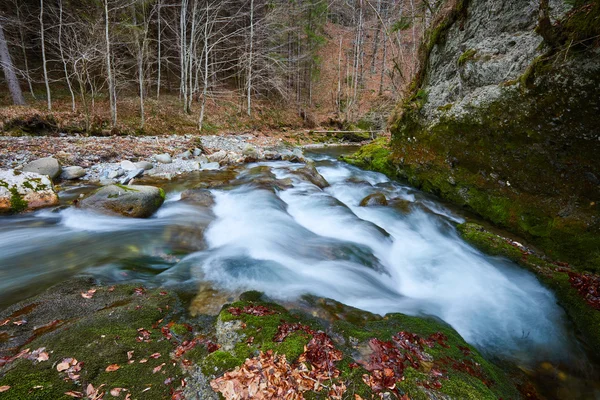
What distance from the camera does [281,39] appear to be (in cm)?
2606

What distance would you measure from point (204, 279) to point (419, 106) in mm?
7738

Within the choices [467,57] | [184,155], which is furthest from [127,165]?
[467,57]

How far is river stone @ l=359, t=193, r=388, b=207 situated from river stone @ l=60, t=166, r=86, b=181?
7862mm

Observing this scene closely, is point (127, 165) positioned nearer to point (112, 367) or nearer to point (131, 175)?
point (131, 175)

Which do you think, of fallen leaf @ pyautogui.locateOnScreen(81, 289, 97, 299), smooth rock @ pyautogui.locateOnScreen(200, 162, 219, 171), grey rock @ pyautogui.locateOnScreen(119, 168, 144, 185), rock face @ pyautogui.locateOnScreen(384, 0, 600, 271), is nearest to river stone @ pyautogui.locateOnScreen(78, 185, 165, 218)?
grey rock @ pyautogui.locateOnScreen(119, 168, 144, 185)

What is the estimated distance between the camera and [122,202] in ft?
17.6

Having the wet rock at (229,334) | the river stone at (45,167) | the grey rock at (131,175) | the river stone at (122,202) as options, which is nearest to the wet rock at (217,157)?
the grey rock at (131,175)

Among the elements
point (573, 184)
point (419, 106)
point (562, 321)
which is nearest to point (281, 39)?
point (419, 106)

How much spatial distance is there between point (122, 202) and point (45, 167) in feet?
11.4

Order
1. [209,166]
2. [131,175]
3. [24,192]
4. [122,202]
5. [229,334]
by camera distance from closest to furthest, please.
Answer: [229,334]
[24,192]
[122,202]
[131,175]
[209,166]

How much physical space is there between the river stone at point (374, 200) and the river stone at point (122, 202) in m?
5.24

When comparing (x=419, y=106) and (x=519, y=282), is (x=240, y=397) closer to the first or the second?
(x=519, y=282)

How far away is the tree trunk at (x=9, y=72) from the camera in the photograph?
13508 mm

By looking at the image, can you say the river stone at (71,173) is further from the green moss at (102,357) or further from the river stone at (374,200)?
the river stone at (374,200)
